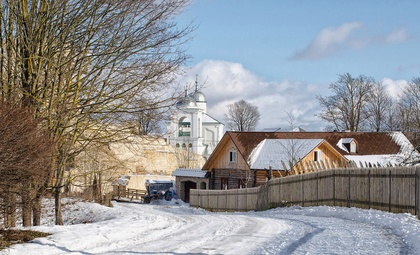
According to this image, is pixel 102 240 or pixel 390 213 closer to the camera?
pixel 102 240

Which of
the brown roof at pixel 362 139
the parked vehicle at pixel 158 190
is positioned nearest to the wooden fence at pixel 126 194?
the parked vehicle at pixel 158 190

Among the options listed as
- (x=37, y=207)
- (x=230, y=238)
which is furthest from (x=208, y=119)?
(x=230, y=238)

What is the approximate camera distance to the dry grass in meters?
10.4

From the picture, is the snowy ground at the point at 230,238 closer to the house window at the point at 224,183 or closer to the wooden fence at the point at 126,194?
the house window at the point at 224,183

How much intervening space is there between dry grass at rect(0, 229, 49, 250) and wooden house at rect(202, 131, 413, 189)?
93.9ft

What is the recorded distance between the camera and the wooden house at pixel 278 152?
43.4 meters

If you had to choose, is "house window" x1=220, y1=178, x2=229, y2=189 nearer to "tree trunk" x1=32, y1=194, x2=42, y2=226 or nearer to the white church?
"tree trunk" x1=32, y1=194, x2=42, y2=226

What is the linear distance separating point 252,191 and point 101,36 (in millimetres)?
19415

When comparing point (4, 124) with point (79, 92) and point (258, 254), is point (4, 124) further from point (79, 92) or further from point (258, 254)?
point (79, 92)

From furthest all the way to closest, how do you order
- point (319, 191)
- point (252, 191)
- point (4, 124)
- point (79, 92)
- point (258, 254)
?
point (252, 191)
point (319, 191)
point (79, 92)
point (258, 254)
point (4, 124)

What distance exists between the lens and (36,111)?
583 inches

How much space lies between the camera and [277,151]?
1779 inches

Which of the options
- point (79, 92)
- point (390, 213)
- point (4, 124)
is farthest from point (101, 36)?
point (390, 213)

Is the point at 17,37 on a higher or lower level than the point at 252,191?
higher
